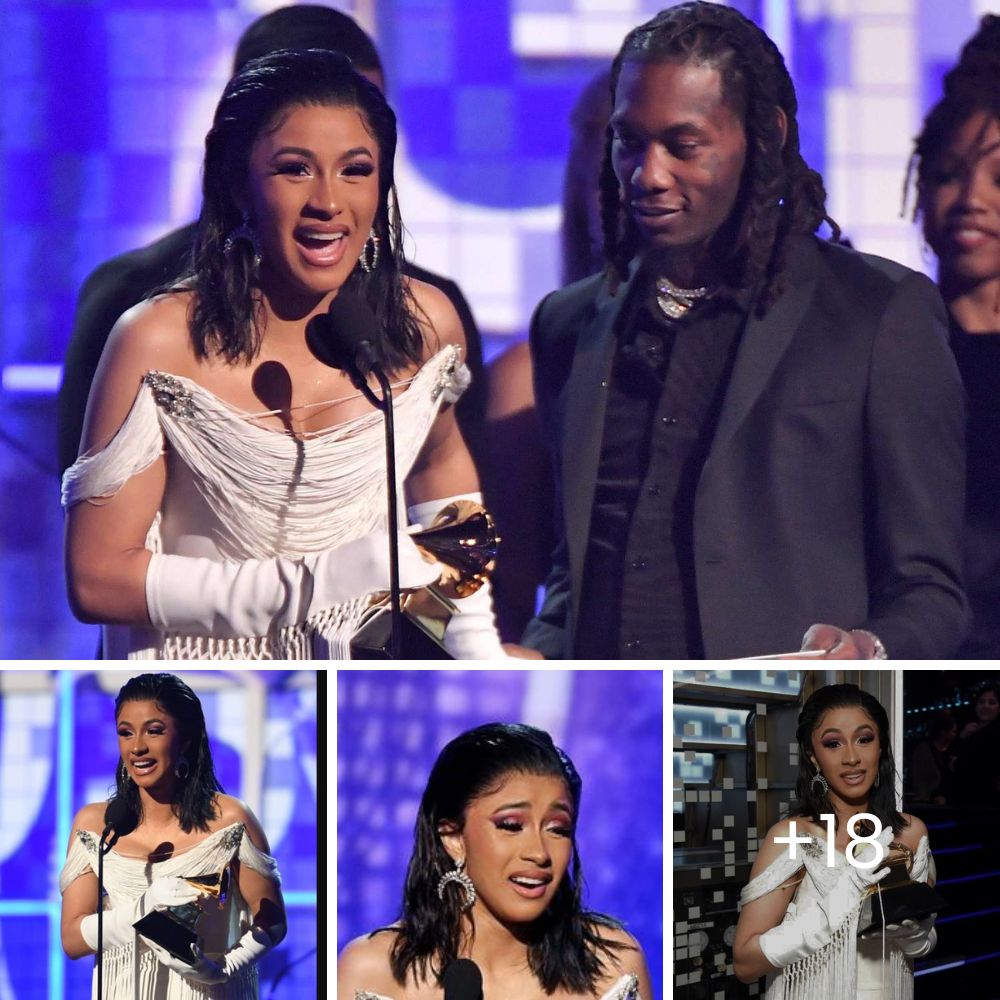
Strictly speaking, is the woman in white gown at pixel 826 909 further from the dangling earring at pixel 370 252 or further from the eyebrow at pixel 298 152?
the eyebrow at pixel 298 152

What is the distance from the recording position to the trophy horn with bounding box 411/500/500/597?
3158mm

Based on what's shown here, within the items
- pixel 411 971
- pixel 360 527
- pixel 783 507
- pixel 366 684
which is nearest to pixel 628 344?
pixel 783 507

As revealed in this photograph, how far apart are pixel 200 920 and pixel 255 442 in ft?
3.28

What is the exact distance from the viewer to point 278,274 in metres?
3.14

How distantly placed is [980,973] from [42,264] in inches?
96.6

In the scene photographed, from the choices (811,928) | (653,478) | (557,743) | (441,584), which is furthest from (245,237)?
(811,928)

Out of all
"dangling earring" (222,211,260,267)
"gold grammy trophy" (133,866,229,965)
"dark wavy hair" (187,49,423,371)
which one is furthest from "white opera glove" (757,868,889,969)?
"dangling earring" (222,211,260,267)

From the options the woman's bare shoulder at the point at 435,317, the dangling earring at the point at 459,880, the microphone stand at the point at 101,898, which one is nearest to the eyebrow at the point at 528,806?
the dangling earring at the point at 459,880

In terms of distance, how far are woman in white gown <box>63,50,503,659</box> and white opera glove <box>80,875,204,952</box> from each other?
0.48 metres

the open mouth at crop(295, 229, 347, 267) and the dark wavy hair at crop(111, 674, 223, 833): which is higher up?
the open mouth at crop(295, 229, 347, 267)

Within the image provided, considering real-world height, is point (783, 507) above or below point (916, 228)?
below

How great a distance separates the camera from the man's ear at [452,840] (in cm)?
312

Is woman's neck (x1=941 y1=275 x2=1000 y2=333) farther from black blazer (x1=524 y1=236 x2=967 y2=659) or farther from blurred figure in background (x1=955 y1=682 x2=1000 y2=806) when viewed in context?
blurred figure in background (x1=955 y1=682 x2=1000 y2=806)

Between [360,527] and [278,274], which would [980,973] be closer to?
[360,527]
